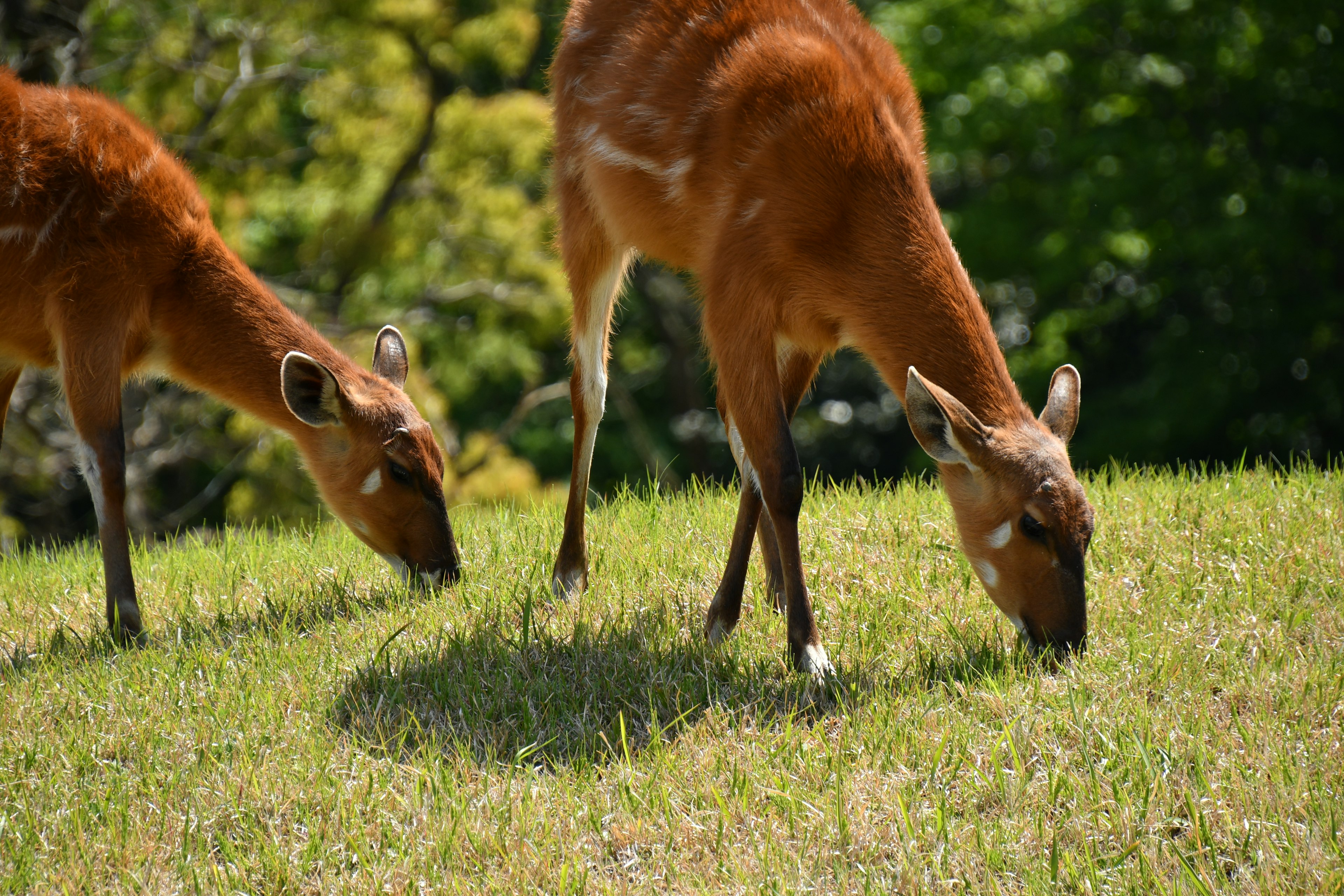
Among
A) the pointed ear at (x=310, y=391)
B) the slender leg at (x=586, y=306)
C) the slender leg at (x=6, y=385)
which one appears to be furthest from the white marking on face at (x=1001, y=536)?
the slender leg at (x=6, y=385)

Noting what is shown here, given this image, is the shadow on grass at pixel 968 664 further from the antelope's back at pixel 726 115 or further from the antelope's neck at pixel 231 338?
the antelope's neck at pixel 231 338

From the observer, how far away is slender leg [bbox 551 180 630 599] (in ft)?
18.5

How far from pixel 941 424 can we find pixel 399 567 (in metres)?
2.63

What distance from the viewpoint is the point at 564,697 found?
4.20 metres

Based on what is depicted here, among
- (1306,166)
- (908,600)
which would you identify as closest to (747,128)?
(908,600)

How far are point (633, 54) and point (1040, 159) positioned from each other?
13.9m

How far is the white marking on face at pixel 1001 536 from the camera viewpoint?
14.0 ft

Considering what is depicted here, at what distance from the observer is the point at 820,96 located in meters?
4.57

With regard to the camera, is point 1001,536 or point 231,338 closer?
point 1001,536

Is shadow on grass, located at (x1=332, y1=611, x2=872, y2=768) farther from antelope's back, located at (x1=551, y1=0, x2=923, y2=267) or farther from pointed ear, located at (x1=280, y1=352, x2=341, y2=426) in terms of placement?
antelope's back, located at (x1=551, y1=0, x2=923, y2=267)

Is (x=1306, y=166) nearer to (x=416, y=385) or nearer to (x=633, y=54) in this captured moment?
(x=416, y=385)

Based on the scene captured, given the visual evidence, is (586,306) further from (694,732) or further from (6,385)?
(6,385)

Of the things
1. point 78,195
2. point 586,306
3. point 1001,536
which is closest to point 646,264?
point 586,306

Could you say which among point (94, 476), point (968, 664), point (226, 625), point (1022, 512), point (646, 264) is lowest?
point (646, 264)
